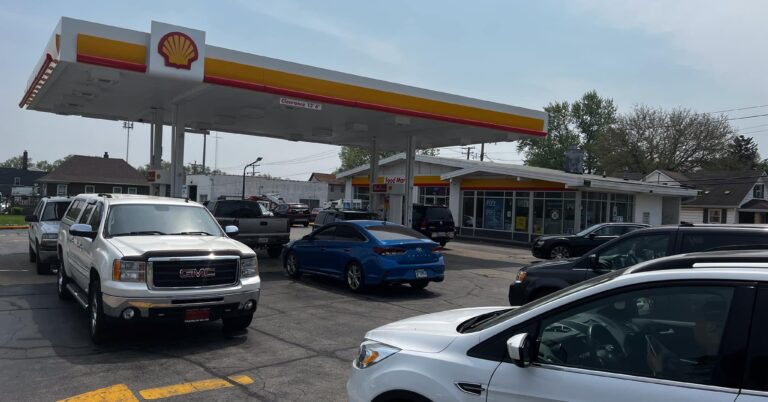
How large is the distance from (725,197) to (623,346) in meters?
56.0

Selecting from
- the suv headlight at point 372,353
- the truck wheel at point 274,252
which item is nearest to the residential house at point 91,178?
the truck wheel at point 274,252

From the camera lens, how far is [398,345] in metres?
3.58

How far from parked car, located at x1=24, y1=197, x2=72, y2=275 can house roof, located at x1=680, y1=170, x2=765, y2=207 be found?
5081 centimetres

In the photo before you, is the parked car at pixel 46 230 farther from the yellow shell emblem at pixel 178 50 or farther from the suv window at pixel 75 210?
the yellow shell emblem at pixel 178 50

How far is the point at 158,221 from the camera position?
827 cm

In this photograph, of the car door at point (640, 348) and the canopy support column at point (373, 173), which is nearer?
the car door at point (640, 348)

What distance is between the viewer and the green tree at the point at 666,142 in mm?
58656

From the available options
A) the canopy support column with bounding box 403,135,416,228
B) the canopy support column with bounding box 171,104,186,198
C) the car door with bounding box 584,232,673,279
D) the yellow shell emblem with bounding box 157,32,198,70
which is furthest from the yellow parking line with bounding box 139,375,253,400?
the canopy support column with bounding box 403,135,416,228

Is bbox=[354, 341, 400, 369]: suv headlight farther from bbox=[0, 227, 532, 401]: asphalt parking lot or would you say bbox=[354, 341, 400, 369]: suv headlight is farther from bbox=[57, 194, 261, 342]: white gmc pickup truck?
bbox=[57, 194, 261, 342]: white gmc pickup truck

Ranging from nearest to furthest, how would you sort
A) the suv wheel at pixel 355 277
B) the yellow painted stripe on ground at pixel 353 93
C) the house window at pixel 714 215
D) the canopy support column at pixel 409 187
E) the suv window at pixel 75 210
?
1. the suv window at pixel 75 210
2. the suv wheel at pixel 355 277
3. the yellow painted stripe on ground at pixel 353 93
4. the canopy support column at pixel 409 187
5. the house window at pixel 714 215

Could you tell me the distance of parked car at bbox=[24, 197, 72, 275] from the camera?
498 inches

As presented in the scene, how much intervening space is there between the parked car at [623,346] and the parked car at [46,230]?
11525 mm

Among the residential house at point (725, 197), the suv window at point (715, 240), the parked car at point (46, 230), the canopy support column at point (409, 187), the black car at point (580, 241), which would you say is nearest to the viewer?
the suv window at point (715, 240)

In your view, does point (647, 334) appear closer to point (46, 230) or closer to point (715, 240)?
point (715, 240)
